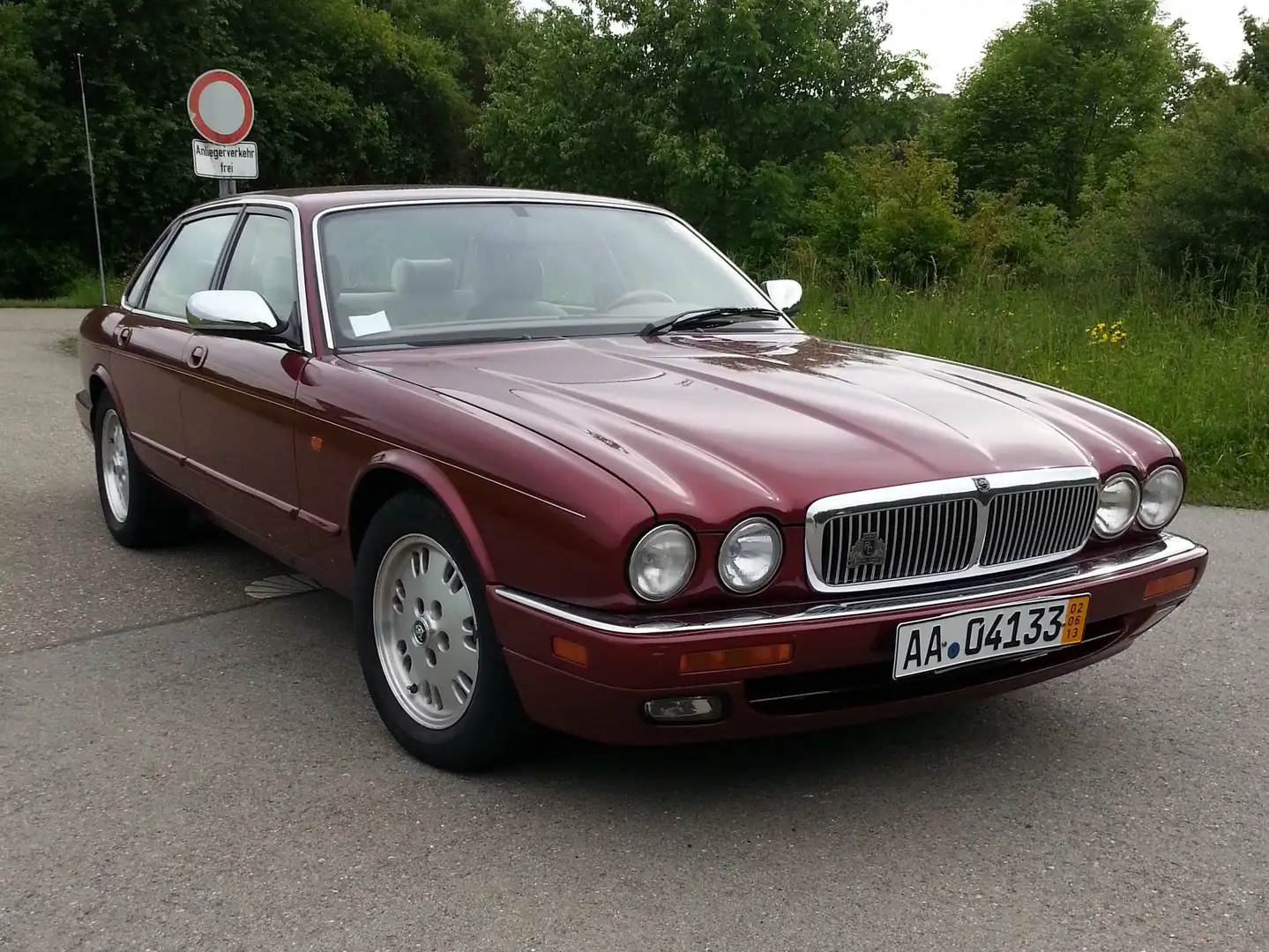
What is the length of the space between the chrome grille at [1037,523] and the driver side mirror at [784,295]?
71.8 inches

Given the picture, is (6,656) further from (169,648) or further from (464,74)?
(464,74)

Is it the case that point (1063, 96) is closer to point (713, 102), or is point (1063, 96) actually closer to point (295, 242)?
point (713, 102)

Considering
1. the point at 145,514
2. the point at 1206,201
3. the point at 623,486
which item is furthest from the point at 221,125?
the point at 1206,201

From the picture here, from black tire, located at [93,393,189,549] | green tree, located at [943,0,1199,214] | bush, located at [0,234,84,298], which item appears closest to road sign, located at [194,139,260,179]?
black tire, located at [93,393,189,549]

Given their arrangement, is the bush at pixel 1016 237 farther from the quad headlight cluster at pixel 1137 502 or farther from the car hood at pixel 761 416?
the quad headlight cluster at pixel 1137 502

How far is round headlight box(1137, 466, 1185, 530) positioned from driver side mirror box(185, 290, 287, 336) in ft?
8.56

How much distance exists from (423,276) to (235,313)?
23.3 inches

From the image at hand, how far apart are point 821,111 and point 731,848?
27.6 m

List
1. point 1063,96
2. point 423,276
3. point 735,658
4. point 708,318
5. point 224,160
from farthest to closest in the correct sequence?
point 1063,96
point 224,160
point 708,318
point 423,276
point 735,658

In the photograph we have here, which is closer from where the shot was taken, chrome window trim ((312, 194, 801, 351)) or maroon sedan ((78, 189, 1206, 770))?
maroon sedan ((78, 189, 1206, 770))

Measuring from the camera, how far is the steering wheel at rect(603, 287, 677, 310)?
4.20 m

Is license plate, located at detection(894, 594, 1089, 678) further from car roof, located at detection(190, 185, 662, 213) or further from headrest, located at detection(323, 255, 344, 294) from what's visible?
car roof, located at detection(190, 185, 662, 213)

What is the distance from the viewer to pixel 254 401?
399 cm

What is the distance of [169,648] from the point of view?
414 cm
